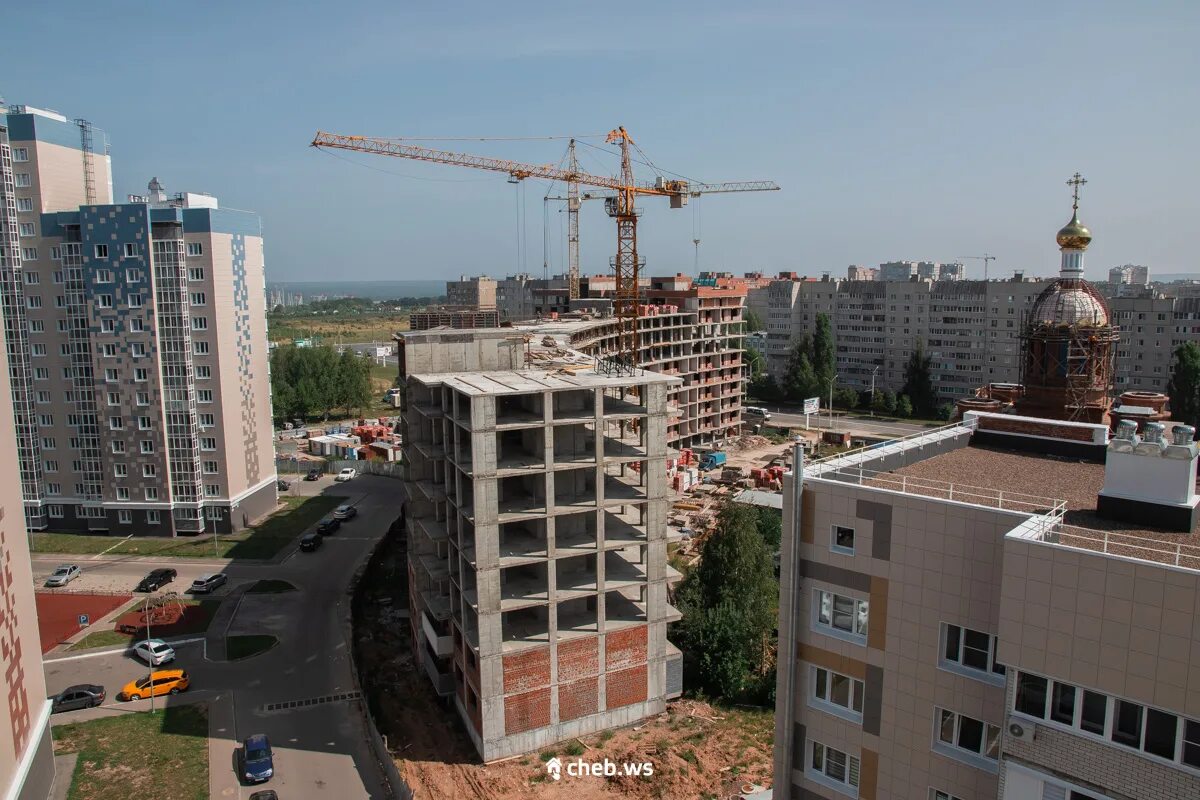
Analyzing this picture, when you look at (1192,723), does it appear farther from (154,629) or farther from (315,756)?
(154,629)

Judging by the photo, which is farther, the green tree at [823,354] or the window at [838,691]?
the green tree at [823,354]

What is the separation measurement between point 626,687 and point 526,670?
4452 millimetres

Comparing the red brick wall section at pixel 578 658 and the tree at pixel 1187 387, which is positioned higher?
the tree at pixel 1187 387

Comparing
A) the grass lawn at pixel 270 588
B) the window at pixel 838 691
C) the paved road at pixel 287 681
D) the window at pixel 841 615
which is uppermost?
the window at pixel 841 615

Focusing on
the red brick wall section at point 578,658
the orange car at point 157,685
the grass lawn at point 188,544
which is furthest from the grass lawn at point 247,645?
the red brick wall section at point 578,658

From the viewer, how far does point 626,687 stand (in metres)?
31.8

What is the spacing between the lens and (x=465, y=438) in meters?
30.3

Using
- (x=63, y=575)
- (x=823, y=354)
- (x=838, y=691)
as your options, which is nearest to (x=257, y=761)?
(x=838, y=691)

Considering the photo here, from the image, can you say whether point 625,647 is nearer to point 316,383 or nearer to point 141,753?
point 141,753

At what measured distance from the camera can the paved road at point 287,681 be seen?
29.2 metres

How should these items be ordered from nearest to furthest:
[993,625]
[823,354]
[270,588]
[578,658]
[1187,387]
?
[993,625], [578,658], [270,588], [1187,387], [823,354]

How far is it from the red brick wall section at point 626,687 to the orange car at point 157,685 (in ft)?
61.7

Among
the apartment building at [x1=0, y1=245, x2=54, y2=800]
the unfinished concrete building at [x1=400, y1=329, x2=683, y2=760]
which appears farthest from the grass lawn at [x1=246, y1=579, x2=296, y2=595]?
the apartment building at [x1=0, y1=245, x2=54, y2=800]

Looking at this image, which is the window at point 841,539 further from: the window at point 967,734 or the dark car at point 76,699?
the dark car at point 76,699
